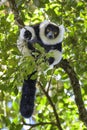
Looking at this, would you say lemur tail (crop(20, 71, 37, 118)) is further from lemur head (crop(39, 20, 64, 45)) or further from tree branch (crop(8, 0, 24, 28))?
lemur head (crop(39, 20, 64, 45))

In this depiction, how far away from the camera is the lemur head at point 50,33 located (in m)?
4.87

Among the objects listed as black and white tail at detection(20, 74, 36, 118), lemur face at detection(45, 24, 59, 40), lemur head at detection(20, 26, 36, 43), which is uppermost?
lemur face at detection(45, 24, 59, 40)

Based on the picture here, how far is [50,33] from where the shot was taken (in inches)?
201

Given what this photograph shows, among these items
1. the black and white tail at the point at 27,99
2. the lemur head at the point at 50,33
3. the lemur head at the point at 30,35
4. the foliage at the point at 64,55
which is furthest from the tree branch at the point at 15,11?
the lemur head at the point at 50,33

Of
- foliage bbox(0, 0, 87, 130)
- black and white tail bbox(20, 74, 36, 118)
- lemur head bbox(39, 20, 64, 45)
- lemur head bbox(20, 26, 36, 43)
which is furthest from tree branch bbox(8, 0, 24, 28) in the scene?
lemur head bbox(39, 20, 64, 45)

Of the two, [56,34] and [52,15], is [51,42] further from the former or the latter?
[52,15]

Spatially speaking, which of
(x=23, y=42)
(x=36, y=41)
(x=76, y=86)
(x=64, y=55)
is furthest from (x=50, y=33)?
(x=23, y=42)

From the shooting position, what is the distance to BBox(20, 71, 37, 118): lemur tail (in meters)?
3.96

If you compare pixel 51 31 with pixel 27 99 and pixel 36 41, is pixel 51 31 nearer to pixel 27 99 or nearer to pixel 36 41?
pixel 36 41

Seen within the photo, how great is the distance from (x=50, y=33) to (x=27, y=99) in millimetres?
1301

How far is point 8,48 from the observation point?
3941 millimetres

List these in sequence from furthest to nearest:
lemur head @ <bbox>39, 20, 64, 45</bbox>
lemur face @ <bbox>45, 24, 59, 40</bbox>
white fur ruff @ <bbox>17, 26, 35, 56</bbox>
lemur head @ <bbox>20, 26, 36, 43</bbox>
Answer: lemur face @ <bbox>45, 24, 59, 40</bbox> → lemur head @ <bbox>39, 20, 64, 45</bbox> → lemur head @ <bbox>20, 26, 36, 43</bbox> → white fur ruff @ <bbox>17, 26, 35, 56</bbox>

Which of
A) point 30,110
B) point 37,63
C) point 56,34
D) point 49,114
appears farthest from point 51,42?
point 37,63

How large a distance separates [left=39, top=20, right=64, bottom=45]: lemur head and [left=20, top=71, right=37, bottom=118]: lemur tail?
823 millimetres
